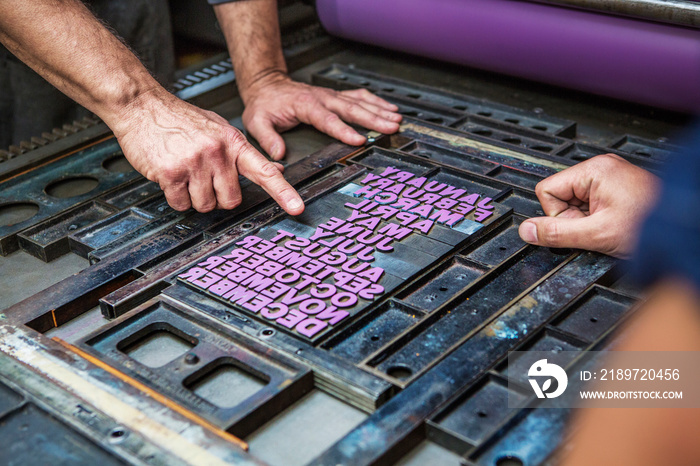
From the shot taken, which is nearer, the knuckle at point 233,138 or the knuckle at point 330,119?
the knuckle at point 233,138

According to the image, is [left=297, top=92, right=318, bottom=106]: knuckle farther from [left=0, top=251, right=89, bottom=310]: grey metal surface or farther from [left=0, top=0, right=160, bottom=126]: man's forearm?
[left=0, top=251, right=89, bottom=310]: grey metal surface

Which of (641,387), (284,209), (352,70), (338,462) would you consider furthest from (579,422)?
(352,70)

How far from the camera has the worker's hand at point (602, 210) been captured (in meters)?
1.61

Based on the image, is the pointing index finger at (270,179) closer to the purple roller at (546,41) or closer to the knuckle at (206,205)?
the knuckle at (206,205)

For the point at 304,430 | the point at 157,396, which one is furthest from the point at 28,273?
the point at 304,430

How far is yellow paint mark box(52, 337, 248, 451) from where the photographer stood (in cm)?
128

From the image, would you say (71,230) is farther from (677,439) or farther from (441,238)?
(677,439)

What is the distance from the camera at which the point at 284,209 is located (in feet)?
6.12

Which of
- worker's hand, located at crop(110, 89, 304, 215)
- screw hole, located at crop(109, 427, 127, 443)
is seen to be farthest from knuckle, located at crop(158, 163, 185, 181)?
screw hole, located at crop(109, 427, 127, 443)

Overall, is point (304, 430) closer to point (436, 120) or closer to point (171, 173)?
point (171, 173)

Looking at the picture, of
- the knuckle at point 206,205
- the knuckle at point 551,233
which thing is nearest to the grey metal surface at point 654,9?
the knuckle at point 551,233

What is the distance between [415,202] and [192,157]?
1.89 feet

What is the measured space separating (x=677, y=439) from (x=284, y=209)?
1.07 meters

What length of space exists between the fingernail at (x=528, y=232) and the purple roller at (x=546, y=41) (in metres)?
0.81
